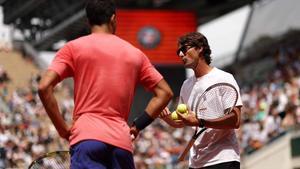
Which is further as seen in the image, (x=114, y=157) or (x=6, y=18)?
(x=6, y=18)

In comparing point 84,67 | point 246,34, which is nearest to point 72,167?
point 84,67

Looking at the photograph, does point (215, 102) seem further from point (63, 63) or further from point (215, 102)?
point (63, 63)

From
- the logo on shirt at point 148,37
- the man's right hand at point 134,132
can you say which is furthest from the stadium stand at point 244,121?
the man's right hand at point 134,132

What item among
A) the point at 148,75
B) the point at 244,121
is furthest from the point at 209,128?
the point at 244,121

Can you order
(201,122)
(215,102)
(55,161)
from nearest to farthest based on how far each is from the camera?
(55,161) < (201,122) < (215,102)

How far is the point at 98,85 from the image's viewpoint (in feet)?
15.7

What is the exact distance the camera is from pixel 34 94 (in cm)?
2834

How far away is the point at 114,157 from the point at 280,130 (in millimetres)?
16370

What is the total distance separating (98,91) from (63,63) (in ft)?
0.87

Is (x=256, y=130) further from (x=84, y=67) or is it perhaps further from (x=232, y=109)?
(x=84, y=67)

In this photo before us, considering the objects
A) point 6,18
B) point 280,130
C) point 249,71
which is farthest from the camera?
point 6,18

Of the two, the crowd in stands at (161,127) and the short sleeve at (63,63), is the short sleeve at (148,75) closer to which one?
the short sleeve at (63,63)

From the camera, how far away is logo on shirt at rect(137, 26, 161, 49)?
38.3 meters

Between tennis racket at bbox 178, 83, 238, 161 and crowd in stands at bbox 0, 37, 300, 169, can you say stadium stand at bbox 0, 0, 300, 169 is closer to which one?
crowd in stands at bbox 0, 37, 300, 169
